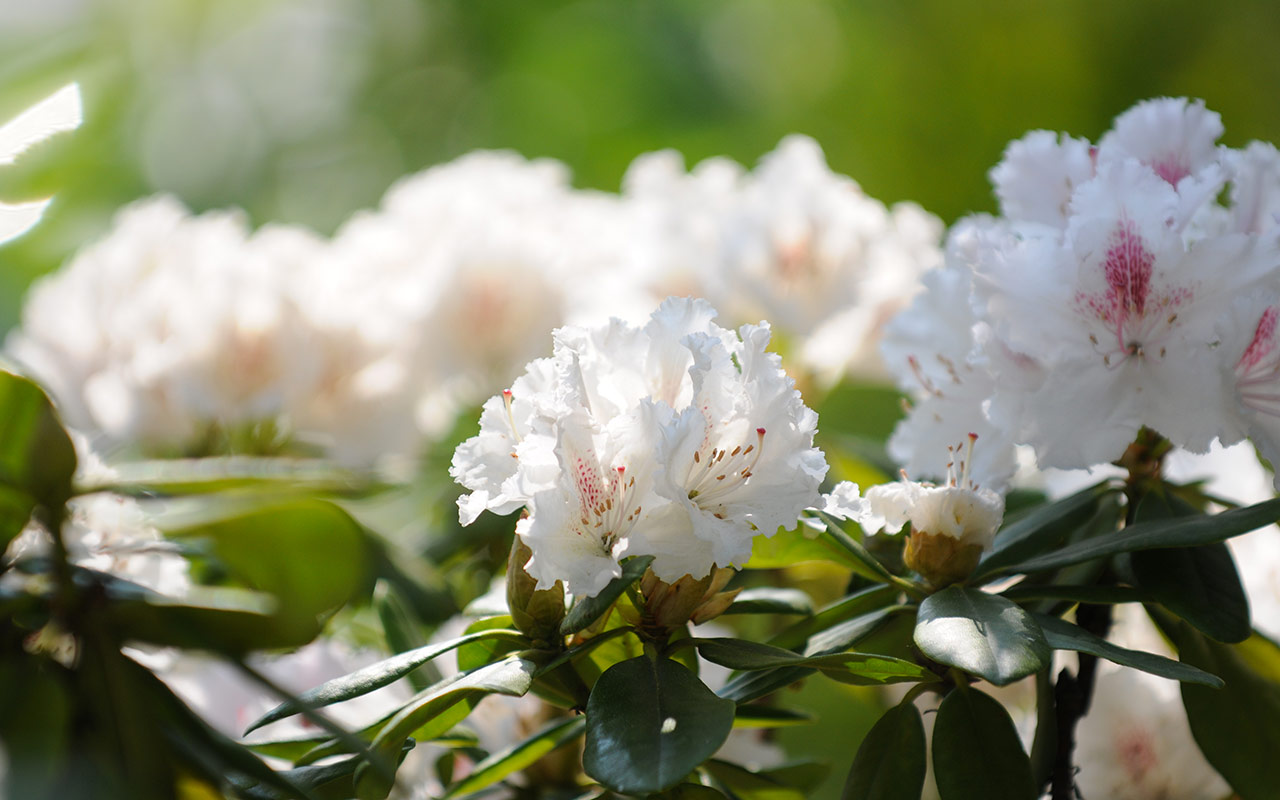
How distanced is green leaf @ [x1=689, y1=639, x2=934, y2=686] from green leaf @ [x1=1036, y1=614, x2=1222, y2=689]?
0.05 m

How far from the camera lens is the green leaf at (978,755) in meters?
0.40

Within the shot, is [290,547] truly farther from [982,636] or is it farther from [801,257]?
[801,257]

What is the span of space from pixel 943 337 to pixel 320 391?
645 mm

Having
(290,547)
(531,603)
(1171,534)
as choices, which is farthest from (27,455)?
(1171,534)

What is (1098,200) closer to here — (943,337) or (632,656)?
(943,337)

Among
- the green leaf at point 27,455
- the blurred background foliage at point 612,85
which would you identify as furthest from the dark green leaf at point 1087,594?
the blurred background foliage at point 612,85

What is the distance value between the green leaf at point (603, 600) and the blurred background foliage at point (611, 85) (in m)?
2.07

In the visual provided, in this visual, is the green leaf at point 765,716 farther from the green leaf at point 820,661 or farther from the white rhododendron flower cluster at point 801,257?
the white rhododendron flower cluster at point 801,257

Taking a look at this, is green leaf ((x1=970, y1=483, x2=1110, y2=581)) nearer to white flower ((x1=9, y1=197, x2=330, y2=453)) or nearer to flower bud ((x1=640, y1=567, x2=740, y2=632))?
flower bud ((x1=640, y1=567, x2=740, y2=632))

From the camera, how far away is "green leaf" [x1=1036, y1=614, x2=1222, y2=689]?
37 centimetres

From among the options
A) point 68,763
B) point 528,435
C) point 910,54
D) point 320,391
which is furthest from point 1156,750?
point 910,54

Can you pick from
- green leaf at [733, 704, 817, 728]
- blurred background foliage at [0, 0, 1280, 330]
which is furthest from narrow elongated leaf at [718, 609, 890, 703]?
blurred background foliage at [0, 0, 1280, 330]

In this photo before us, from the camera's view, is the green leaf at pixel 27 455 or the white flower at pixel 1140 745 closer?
the green leaf at pixel 27 455

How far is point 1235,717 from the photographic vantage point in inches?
18.7
